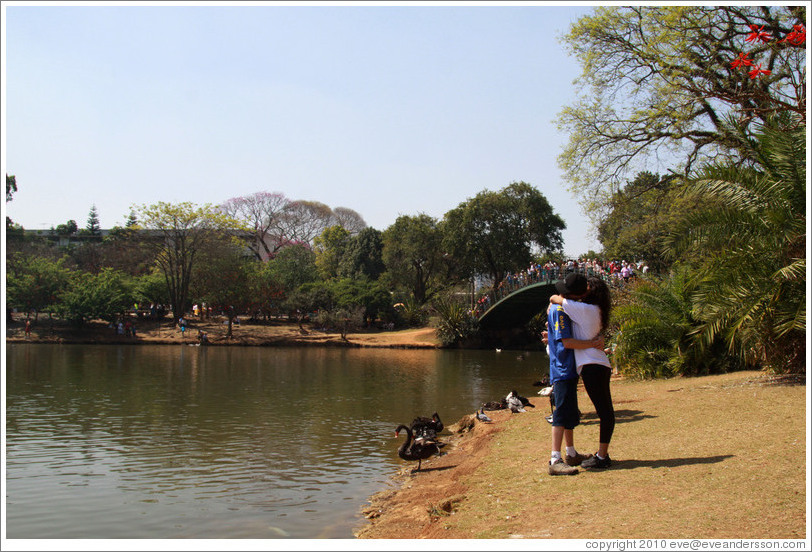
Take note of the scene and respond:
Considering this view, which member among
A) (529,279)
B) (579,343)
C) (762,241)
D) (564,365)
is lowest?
(564,365)

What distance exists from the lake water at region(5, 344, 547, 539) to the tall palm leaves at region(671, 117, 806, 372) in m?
5.66

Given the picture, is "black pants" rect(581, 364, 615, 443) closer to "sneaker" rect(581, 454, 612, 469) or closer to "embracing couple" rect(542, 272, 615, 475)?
"embracing couple" rect(542, 272, 615, 475)

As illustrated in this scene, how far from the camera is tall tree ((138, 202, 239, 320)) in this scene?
4228 cm

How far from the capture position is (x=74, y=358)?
2898 centimetres

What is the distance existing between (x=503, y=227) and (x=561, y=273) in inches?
643

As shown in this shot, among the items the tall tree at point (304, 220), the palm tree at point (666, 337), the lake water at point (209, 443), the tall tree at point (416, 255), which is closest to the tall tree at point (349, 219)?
the tall tree at point (304, 220)

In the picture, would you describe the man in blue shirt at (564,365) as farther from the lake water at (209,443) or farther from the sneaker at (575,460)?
the lake water at (209,443)

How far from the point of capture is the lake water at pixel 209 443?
25.2ft

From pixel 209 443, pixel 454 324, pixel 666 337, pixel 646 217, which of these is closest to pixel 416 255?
pixel 454 324

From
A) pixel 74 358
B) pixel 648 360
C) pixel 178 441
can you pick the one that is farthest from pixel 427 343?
pixel 178 441

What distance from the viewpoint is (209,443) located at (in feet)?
38.5

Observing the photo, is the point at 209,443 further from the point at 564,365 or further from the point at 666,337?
the point at 666,337

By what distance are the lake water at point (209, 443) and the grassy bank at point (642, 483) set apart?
109cm

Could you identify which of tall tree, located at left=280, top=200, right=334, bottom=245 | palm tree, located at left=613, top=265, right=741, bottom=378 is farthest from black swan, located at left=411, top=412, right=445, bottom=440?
tall tree, located at left=280, top=200, right=334, bottom=245
